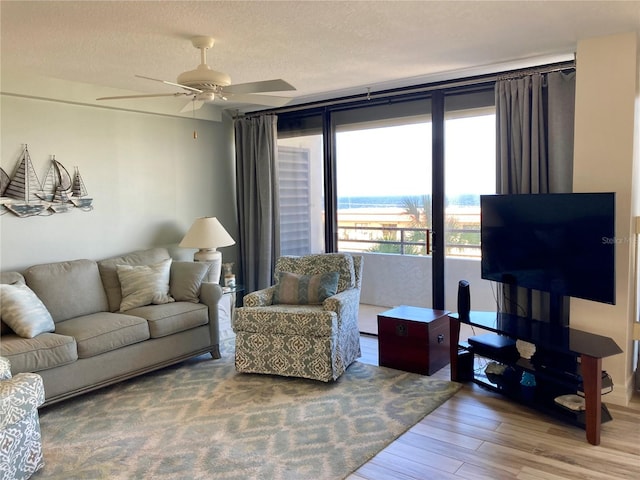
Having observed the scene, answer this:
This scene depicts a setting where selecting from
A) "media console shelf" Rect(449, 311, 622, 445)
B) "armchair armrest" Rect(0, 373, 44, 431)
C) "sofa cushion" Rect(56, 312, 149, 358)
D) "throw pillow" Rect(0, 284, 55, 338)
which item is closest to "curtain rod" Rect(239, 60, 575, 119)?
"media console shelf" Rect(449, 311, 622, 445)

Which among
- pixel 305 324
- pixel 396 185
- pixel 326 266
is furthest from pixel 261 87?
pixel 396 185

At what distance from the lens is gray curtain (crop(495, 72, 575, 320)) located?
373 cm

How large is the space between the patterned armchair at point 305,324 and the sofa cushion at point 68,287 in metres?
1.18

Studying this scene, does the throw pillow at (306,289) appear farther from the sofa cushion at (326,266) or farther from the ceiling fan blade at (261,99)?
the ceiling fan blade at (261,99)

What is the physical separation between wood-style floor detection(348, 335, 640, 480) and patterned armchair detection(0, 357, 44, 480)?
5.30 feet

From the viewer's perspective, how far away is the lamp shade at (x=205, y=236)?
15.9ft

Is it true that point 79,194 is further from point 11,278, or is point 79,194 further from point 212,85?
point 212,85

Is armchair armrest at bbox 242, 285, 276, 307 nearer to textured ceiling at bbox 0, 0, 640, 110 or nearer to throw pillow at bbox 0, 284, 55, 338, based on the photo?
throw pillow at bbox 0, 284, 55, 338

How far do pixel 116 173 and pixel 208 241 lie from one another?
1031 mm

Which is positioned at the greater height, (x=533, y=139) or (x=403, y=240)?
(x=533, y=139)

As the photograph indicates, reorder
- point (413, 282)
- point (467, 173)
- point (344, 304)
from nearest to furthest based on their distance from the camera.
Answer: point (344, 304), point (467, 173), point (413, 282)

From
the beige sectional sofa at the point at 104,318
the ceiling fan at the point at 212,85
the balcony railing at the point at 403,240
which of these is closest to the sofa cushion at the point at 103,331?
the beige sectional sofa at the point at 104,318

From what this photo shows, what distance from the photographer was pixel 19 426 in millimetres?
2512

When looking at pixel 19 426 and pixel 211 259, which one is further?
pixel 211 259
